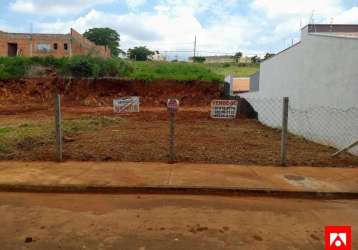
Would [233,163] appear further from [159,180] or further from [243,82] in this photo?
[243,82]

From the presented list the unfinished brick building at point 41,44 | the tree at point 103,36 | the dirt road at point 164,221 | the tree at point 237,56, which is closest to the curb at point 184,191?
the dirt road at point 164,221

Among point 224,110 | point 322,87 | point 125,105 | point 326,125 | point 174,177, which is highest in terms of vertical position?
point 322,87

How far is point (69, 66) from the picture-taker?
32875 mm

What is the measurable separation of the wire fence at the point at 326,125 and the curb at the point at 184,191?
389cm

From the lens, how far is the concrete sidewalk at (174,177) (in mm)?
5695

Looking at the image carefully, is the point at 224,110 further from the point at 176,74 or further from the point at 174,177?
the point at 174,177

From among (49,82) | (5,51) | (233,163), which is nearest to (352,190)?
(233,163)

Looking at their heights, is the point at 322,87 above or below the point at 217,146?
above

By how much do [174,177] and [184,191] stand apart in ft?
2.14

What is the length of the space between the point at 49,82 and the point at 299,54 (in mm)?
23918

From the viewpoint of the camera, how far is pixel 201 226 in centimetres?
428

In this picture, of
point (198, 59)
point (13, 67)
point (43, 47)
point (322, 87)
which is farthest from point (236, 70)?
point (322, 87)

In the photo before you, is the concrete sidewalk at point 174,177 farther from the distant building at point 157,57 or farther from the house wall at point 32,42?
the distant building at point 157,57

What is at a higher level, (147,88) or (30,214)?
(147,88)
